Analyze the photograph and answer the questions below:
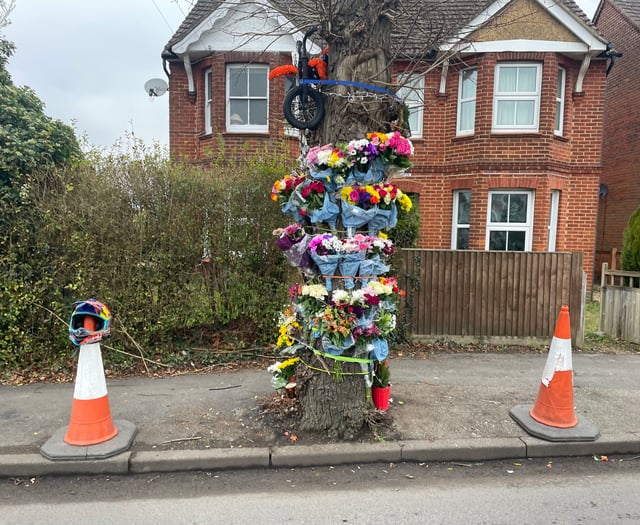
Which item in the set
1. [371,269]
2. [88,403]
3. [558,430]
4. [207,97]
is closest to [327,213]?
[371,269]

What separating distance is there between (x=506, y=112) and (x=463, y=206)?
2.36 metres

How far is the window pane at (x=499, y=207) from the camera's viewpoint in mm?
10727

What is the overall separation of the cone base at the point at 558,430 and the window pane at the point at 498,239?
7116 mm

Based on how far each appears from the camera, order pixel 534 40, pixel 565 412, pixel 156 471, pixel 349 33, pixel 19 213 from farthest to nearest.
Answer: pixel 534 40 < pixel 19 213 < pixel 565 412 < pixel 349 33 < pixel 156 471

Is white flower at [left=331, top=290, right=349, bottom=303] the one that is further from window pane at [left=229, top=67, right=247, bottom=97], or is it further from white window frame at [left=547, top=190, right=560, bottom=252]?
white window frame at [left=547, top=190, right=560, bottom=252]

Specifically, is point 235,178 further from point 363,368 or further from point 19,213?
point 363,368

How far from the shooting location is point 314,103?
12.6 feet

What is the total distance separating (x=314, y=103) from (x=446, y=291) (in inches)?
166

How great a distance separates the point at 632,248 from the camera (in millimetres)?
7734

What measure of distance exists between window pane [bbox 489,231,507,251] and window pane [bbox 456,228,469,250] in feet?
1.81

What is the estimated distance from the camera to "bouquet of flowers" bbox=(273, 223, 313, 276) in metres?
3.71

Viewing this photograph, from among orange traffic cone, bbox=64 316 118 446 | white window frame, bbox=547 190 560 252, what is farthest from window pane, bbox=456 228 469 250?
orange traffic cone, bbox=64 316 118 446

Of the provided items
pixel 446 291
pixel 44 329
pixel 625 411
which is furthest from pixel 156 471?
pixel 446 291

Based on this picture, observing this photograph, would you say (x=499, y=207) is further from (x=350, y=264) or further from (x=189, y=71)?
(x=350, y=264)
